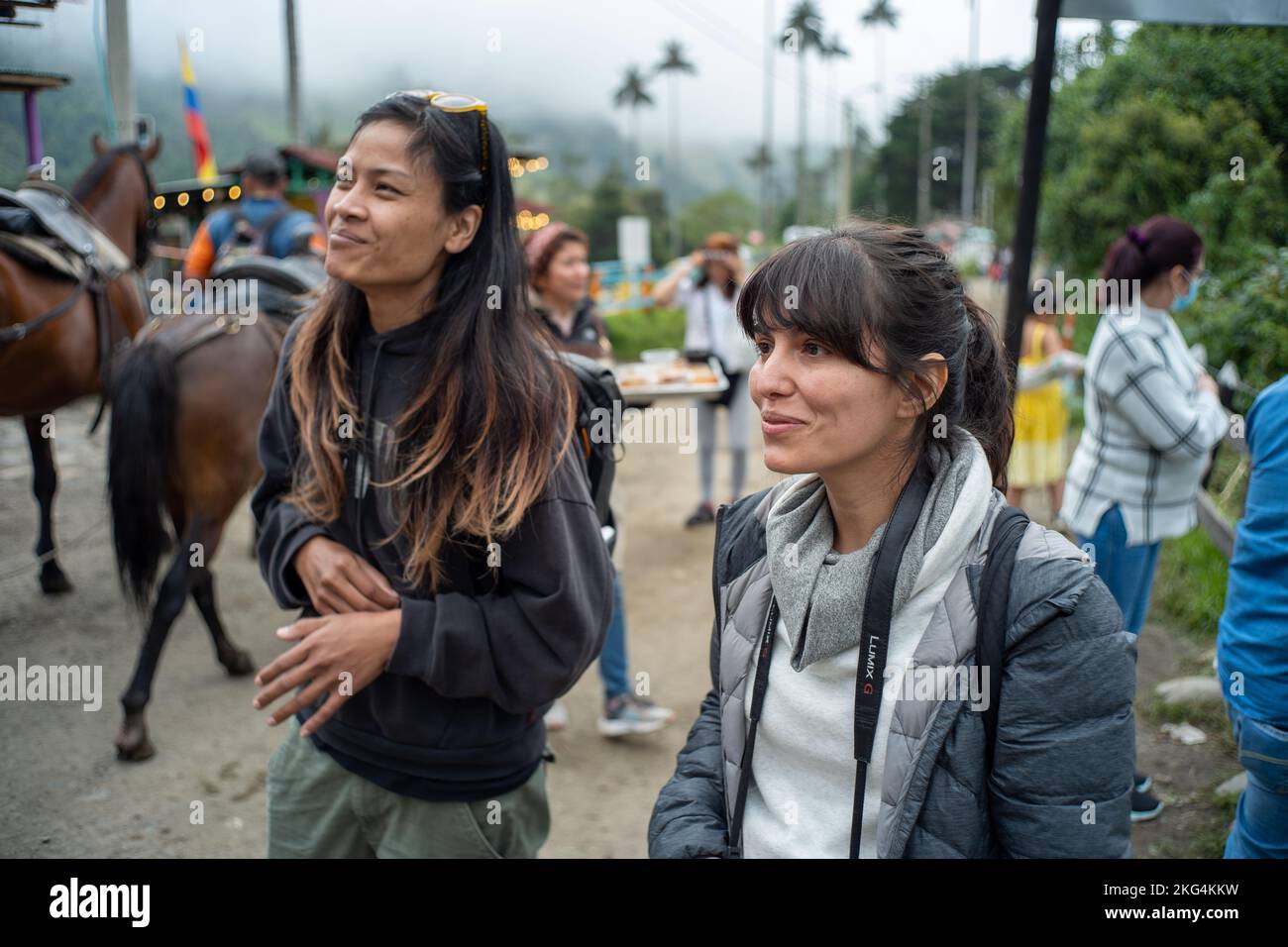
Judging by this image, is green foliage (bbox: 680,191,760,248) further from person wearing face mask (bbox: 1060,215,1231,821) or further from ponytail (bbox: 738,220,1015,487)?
ponytail (bbox: 738,220,1015,487)

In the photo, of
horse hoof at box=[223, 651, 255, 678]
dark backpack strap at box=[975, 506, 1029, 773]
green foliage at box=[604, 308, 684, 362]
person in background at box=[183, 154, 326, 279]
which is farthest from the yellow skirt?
green foliage at box=[604, 308, 684, 362]

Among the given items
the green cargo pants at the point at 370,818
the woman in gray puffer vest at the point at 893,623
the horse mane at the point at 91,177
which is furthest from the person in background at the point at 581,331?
the horse mane at the point at 91,177

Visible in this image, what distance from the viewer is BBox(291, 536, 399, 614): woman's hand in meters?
1.75

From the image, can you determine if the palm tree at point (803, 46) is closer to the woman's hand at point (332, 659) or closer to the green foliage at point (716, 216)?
the green foliage at point (716, 216)

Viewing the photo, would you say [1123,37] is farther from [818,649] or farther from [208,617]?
[818,649]

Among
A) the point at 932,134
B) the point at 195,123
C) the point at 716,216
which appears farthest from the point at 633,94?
the point at 195,123

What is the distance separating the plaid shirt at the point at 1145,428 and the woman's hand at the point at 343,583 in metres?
2.62

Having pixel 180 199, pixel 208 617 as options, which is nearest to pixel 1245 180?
pixel 208 617

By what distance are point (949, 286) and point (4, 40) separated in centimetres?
227

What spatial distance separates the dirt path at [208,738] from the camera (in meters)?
3.47

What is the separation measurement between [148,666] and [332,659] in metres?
2.73

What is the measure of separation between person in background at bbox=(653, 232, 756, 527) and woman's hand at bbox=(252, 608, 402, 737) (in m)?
5.40

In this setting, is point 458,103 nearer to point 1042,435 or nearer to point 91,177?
point 91,177

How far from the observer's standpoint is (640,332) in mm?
16781
